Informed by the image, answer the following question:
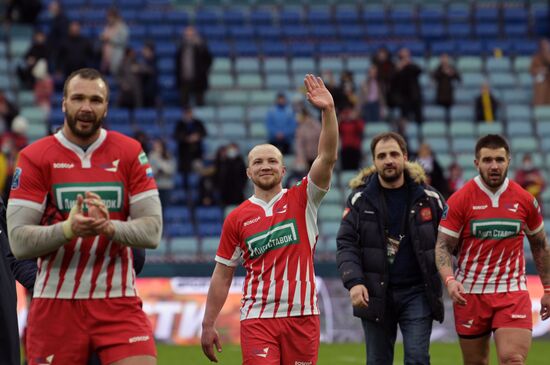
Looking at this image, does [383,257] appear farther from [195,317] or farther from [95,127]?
[195,317]

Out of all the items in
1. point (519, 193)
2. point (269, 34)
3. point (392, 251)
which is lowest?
point (392, 251)

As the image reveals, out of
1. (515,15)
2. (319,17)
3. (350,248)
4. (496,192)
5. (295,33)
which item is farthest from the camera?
(515,15)

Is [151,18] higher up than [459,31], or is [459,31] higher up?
[151,18]

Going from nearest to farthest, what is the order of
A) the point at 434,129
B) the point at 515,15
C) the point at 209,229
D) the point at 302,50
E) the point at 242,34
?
the point at 209,229, the point at 434,129, the point at 302,50, the point at 242,34, the point at 515,15

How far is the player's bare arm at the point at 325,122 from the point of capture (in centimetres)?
809

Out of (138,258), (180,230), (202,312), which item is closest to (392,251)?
(138,258)

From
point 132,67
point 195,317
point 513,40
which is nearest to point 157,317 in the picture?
point 195,317

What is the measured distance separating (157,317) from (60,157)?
10.4 meters

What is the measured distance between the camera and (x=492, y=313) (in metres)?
9.86

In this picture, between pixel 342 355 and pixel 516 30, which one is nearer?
pixel 342 355

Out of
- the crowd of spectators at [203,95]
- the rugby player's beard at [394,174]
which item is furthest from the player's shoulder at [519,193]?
the crowd of spectators at [203,95]

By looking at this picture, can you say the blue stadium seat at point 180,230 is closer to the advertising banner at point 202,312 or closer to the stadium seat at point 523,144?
the advertising banner at point 202,312

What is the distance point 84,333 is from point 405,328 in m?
3.32

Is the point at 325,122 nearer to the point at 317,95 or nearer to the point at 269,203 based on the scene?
the point at 317,95
